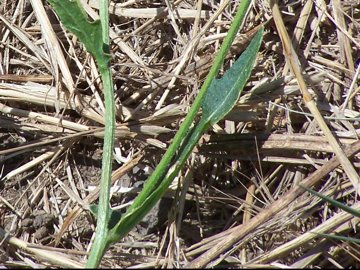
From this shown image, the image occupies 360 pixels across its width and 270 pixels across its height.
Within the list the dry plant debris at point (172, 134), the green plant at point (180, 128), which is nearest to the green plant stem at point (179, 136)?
the green plant at point (180, 128)

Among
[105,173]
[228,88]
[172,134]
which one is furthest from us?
[172,134]

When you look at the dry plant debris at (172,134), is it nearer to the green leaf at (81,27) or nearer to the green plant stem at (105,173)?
the green plant stem at (105,173)

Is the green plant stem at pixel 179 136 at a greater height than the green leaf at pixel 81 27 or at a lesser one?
lesser

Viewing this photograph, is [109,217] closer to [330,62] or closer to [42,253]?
[42,253]

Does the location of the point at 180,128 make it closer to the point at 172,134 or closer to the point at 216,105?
the point at 216,105

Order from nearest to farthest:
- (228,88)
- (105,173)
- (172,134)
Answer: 1. (105,173)
2. (228,88)
3. (172,134)

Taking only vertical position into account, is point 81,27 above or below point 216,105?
above

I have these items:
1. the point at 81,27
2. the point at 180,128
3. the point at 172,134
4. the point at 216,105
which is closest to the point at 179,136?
the point at 180,128

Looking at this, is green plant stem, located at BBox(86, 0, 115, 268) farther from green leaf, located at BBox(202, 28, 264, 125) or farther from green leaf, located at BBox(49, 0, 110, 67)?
green leaf, located at BBox(202, 28, 264, 125)
